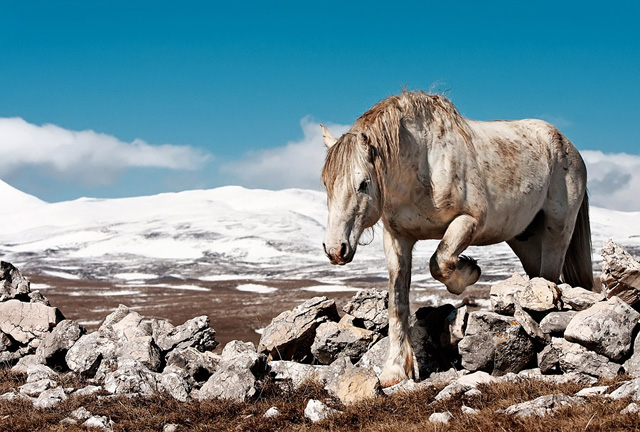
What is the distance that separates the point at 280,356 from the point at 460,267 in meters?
2.63

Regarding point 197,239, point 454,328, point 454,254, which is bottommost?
point 454,328

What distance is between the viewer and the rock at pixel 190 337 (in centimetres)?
895

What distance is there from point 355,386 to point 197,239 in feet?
399

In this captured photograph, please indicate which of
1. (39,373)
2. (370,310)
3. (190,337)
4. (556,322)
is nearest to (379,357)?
(370,310)

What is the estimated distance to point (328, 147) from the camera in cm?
635

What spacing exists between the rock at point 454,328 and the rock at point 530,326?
568mm

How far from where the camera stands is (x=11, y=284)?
10.7 meters

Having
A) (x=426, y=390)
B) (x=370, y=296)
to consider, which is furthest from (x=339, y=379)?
(x=370, y=296)

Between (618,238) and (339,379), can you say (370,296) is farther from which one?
(618,238)

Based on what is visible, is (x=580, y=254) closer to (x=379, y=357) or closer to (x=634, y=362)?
(x=634, y=362)

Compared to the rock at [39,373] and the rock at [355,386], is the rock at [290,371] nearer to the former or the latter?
the rock at [355,386]

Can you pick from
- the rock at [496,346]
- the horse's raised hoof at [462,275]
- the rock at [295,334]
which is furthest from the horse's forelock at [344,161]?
the rock at [295,334]

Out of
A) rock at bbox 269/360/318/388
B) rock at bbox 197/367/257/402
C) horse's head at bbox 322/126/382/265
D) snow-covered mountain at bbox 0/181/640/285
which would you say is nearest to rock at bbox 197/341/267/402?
rock at bbox 197/367/257/402

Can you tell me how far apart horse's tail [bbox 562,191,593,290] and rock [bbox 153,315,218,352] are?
16.7 ft
